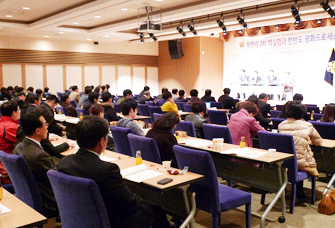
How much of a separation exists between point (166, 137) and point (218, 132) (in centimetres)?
121

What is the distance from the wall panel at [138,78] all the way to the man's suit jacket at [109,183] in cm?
1714

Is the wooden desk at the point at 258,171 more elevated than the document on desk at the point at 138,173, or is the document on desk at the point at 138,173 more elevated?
the document on desk at the point at 138,173

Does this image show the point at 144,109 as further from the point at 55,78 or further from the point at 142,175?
the point at 55,78

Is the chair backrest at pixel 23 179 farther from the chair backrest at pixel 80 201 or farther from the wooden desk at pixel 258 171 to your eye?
the wooden desk at pixel 258 171

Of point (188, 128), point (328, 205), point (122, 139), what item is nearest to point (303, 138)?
point (328, 205)

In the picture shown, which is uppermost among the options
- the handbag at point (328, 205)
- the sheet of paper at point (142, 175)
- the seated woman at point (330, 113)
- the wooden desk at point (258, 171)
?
the seated woman at point (330, 113)

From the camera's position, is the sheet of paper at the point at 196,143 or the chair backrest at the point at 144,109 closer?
the sheet of paper at the point at 196,143

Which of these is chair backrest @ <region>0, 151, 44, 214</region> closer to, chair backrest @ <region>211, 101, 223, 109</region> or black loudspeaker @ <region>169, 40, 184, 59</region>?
chair backrest @ <region>211, 101, 223, 109</region>

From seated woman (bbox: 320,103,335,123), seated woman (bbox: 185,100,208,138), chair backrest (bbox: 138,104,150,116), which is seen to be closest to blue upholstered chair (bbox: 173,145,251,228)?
seated woman (bbox: 185,100,208,138)

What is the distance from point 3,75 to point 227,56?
10.7 meters

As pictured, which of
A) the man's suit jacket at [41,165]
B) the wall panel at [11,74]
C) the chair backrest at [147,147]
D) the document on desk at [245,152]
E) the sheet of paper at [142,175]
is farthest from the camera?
the wall panel at [11,74]

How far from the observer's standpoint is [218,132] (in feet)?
15.8

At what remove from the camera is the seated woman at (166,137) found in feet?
12.5

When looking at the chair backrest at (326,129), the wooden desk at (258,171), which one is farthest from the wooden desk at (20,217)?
the chair backrest at (326,129)
